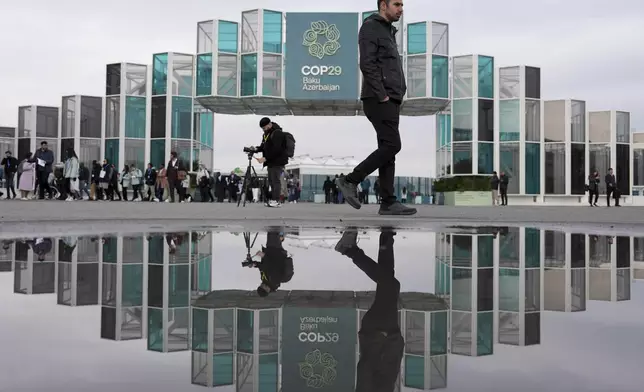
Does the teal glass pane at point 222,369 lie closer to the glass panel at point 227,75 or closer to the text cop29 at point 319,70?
the text cop29 at point 319,70

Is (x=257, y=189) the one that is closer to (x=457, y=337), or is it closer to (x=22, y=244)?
(x=22, y=244)

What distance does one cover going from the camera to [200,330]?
1.72m

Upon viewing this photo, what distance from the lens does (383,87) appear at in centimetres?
650

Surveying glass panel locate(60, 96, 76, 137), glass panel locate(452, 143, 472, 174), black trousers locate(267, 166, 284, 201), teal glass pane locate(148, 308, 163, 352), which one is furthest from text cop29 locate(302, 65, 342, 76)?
teal glass pane locate(148, 308, 163, 352)

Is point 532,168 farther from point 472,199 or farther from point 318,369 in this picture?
point 318,369

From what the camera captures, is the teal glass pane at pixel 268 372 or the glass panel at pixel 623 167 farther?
the glass panel at pixel 623 167

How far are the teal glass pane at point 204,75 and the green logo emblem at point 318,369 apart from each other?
29.2 metres

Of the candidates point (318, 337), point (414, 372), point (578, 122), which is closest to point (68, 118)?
point (578, 122)

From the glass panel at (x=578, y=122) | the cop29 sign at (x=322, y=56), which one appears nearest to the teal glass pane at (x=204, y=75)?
the cop29 sign at (x=322, y=56)

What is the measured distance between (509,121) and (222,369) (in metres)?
33.4

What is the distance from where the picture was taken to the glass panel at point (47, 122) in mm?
37156

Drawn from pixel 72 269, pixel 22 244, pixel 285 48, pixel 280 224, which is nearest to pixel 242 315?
pixel 72 269

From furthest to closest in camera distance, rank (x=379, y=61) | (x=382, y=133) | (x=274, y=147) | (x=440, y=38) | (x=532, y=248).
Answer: (x=440, y=38) < (x=274, y=147) < (x=382, y=133) < (x=379, y=61) < (x=532, y=248)

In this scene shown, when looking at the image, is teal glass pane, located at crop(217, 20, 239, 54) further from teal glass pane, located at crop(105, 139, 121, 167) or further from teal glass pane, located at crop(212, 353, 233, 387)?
teal glass pane, located at crop(212, 353, 233, 387)
